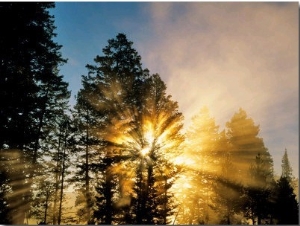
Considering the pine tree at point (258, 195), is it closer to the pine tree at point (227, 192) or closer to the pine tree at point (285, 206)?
the pine tree at point (285, 206)

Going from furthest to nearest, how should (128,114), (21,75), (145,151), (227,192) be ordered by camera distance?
(227,192)
(128,114)
(145,151)
(21,75)

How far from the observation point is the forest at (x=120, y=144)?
14.0 m

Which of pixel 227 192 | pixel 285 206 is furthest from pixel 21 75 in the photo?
pixel 285 206

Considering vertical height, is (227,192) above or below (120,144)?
below

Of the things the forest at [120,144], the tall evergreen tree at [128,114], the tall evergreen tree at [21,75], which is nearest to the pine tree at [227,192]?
the forest at [120,144]

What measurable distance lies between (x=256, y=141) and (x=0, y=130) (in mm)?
23323

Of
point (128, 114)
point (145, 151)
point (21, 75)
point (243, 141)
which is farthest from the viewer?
point (243, 141)

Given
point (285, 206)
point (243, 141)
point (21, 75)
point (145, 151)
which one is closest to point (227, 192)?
point (285, 206)

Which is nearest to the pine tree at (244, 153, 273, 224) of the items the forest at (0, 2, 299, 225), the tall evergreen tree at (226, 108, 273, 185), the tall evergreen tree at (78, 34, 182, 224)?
the forest at (0, 2, 299, 225)

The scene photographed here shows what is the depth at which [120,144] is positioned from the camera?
18266mm

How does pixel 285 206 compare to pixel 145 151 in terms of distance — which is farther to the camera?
pixel 285 206

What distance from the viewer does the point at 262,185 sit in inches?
798

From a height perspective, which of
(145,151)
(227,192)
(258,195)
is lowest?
(258,195)

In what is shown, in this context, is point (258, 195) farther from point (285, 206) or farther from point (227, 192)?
point (227, 192)
